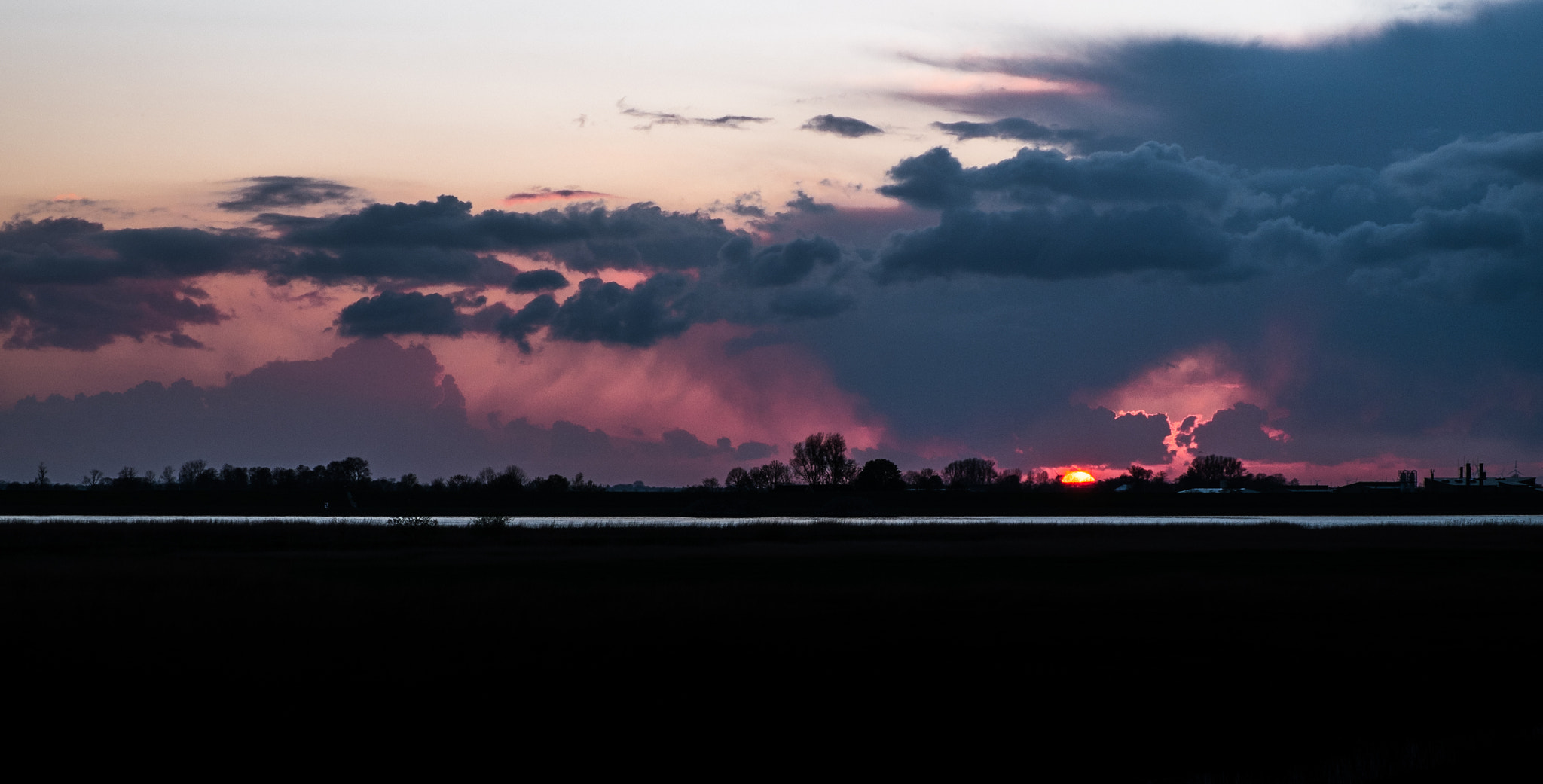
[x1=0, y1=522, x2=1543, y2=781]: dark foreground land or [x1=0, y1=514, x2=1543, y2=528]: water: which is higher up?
[x1=0, y1=522, x2=1543, y2=781]: dark foreground land

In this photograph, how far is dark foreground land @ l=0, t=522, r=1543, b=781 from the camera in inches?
711

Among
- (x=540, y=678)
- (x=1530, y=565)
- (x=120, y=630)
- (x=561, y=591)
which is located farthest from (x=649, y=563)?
(x=1530, y=565)

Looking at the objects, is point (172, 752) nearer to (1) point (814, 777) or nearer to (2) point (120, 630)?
(1) point (814, 777)

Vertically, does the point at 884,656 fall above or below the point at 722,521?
above

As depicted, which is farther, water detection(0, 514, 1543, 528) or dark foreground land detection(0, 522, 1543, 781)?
water detection(0, 514, 1543, 528)

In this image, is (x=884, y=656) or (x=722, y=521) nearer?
(x=884, y=656)

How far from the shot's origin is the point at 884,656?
24797mm

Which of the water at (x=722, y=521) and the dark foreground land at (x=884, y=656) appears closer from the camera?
the dark foreground land at (x=884, y=656)

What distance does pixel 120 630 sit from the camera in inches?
1102

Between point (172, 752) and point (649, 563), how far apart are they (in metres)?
39.4

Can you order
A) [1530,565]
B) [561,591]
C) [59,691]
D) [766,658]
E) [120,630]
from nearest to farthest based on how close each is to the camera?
[59,691], [766,658], [120,630], [561,591], [1530,565]

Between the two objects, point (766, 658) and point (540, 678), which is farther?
point (766, 658)

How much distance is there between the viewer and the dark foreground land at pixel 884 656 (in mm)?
18047

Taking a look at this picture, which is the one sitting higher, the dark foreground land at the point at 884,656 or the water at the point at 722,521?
the dark foreground land at the point at 884,656
